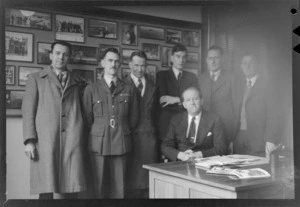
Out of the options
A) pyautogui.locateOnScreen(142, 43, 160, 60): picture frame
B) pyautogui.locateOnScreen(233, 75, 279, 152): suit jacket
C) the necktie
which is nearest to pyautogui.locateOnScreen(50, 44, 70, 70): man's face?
the necktie

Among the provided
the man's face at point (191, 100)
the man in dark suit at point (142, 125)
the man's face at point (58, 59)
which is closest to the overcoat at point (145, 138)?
the man in dark suit at point (142, 125)

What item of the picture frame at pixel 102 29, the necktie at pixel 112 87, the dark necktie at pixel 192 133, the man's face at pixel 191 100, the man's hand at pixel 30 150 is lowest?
the man's hand at pixel 30 150

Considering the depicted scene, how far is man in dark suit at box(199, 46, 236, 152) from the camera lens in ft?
7.14

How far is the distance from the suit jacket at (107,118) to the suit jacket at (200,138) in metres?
0.27

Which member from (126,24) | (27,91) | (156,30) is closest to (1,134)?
(27,91)

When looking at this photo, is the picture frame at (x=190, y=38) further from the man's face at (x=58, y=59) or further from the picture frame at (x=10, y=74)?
the picture frame at (x=10, y=74)

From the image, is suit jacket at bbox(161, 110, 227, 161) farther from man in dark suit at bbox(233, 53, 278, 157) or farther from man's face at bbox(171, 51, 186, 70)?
man's face at bbox(171, 51, 186, 70)

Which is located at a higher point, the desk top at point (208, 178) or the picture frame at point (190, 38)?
the picture frame at point (190, 38)

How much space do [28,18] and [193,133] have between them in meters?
1.37

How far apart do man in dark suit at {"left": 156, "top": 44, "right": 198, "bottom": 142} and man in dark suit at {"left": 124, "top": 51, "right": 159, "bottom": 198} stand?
0.18 ft

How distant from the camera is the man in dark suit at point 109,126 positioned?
7.07 feet

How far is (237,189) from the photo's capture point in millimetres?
1677

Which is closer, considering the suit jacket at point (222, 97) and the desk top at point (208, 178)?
the desk top at point (208, 178)

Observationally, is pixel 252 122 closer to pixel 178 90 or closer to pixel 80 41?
pixel 178 90
